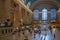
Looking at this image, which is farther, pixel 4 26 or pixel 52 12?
pixel 52 12

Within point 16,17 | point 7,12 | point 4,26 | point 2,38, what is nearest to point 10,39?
point 2,38

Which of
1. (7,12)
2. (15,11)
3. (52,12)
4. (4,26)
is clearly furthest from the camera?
(52,12)

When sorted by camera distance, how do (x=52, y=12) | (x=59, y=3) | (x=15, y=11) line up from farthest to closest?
(x=52, y=12)
(x=59, y=3)
(x=15, y=11)

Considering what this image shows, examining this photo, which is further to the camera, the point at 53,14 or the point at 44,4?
the point at 53,14

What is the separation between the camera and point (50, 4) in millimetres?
43188

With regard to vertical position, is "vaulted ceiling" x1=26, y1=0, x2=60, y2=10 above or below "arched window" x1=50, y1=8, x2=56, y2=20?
above

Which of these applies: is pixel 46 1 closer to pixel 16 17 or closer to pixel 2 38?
pixel 16 17

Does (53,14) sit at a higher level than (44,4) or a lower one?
lower

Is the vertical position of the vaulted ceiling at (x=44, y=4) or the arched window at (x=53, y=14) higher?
the vaulted ceiling at (x=44, y=4)

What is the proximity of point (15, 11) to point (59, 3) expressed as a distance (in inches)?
823

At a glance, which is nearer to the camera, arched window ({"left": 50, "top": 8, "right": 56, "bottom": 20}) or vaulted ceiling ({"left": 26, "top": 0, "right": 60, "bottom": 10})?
vaulted ceiling ({"left": 26, "top": 0, "right": 60, "bottom": 10})

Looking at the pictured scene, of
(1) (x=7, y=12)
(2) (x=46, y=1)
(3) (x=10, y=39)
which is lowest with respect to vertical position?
(3) (x=10, y=39)

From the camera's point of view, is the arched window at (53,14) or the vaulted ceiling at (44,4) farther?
the arched window at (53,14)

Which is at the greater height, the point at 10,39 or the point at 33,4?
the point at 33,4
